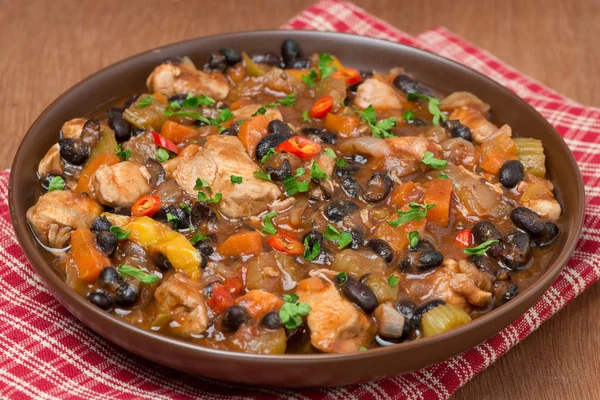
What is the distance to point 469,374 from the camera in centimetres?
538

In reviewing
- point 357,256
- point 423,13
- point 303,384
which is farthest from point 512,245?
point 423,13

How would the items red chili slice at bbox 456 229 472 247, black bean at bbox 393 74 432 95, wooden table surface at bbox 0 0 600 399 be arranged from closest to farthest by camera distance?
red chili slice at bbox 456 229 472 247
black bean at bbox 393 74 432 95
wooden table surface at bbox 0 0 600 399

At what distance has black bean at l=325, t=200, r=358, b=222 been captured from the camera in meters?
5.47

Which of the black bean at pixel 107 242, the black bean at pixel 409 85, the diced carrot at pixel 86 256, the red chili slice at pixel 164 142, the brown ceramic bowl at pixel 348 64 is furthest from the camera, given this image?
the black bean at pixel 409 85

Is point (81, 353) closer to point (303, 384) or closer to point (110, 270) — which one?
point (110, 270)

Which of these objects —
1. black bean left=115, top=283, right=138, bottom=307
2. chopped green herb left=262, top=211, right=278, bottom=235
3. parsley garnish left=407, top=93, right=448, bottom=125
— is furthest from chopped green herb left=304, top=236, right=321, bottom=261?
parsley garnish left=407, top=93, right=448, bottom=125

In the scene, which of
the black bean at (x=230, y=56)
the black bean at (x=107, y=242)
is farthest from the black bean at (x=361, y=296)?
the black bean at (x=230, y=56)

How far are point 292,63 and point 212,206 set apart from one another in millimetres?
2205

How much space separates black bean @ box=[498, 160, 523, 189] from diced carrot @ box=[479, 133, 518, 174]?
0.32 feet

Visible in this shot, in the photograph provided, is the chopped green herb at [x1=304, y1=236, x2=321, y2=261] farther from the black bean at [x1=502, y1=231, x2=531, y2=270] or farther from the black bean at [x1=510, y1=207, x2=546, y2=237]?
the black bean at [x1=510, y1=207, x2=546, y2=237]

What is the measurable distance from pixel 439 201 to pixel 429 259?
57 centimetres

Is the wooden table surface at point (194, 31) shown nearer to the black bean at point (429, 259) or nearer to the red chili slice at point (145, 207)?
the red chili slice at point (145, 207)

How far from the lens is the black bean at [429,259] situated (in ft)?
17.0

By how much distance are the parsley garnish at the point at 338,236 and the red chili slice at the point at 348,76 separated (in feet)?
6.47
